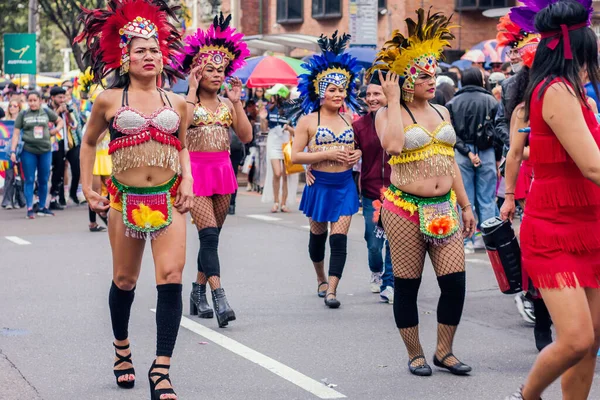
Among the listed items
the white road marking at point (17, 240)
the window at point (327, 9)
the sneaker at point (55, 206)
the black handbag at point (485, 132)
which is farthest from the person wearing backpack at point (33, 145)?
the window at point (327, 9)

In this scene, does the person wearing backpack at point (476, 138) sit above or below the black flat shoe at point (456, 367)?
above

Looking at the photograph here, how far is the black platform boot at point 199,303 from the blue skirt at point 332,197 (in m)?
1.20

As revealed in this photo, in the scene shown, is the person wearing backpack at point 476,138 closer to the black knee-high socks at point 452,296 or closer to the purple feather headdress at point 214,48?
the purple feather headdress at point 214,48

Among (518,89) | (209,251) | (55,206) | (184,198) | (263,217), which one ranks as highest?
(518,89)

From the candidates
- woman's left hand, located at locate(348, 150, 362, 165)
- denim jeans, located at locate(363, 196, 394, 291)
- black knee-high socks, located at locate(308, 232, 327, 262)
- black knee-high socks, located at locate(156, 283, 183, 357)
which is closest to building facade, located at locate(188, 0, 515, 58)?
denim jeans, located at locate(363, 196, 394, 291)

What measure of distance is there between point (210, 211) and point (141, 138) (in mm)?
2292

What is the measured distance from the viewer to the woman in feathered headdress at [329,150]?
8578 millimetres

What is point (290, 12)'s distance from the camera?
3628 cm

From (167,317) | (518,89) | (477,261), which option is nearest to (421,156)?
(518,89)

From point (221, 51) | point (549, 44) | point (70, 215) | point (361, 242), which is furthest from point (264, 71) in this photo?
point (549, 44)

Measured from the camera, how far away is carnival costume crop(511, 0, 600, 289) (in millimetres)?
4465

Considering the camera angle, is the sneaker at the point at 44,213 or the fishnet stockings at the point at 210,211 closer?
the fishnet stockings at the point at 210,211

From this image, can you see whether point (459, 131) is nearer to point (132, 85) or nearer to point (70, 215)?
point (132, 85)

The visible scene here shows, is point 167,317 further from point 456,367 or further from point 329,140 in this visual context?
point 329,140
